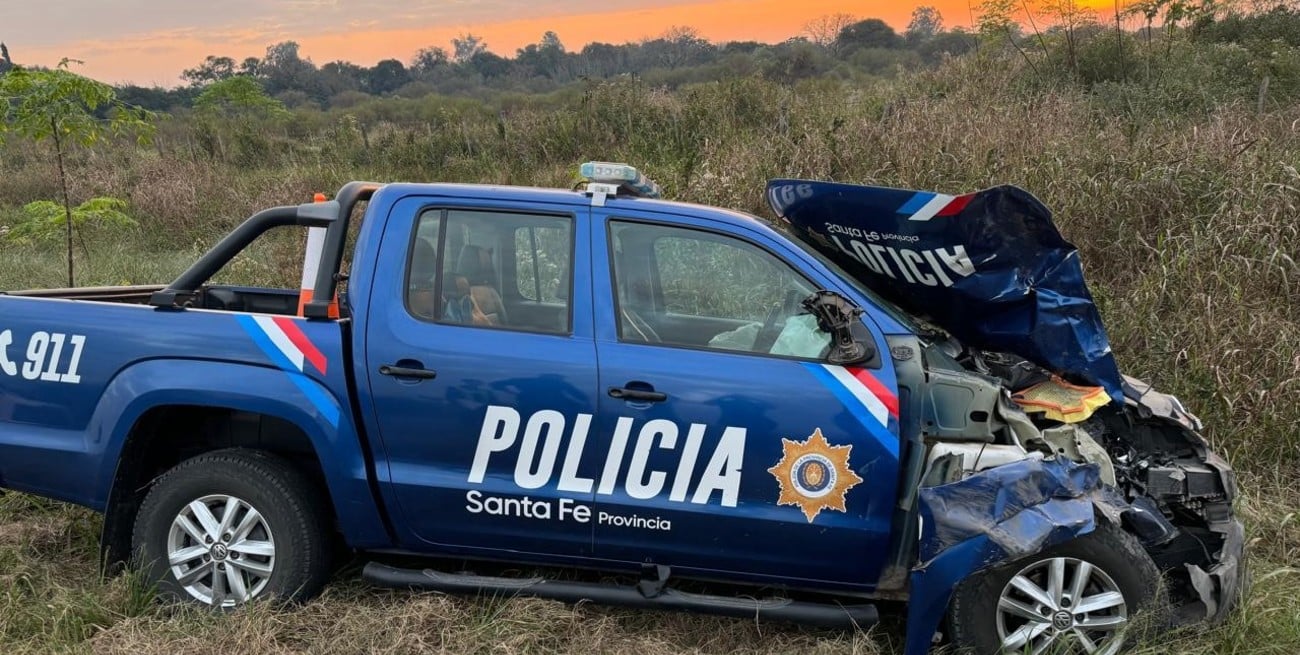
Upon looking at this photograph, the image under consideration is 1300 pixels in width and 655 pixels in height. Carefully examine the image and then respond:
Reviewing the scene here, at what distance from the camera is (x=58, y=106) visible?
6.30m

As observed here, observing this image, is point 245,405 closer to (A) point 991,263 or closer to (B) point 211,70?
(A) point 991,263

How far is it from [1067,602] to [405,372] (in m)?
2.43

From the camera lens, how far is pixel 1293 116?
7.44 metres

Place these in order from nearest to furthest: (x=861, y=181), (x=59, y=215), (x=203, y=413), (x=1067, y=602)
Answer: (x=1067, y=602) → (x=203, y=413) → (x=861, y=181) → (x=59, y=215)

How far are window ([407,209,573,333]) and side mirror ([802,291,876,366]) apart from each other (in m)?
0.90

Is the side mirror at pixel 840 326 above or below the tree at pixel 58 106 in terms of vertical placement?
below

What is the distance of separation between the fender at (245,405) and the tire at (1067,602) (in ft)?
7.12

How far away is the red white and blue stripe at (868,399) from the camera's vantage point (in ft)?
9.34

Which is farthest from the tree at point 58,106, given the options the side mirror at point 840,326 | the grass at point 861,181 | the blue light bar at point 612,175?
the side mirror at point 840,326

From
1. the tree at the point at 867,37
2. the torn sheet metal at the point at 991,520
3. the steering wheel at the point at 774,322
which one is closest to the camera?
the torn sheet metal at the point at 991,520

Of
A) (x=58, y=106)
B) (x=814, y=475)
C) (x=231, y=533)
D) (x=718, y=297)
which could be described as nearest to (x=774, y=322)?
(x=718, y=297)

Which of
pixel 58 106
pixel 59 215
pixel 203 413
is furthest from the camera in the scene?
pixel 59 215

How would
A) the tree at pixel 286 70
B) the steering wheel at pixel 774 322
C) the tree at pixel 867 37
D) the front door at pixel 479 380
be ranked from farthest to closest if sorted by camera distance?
1. the tree at pixel 286 70
2. the tree at pixel 867 37
3. the steering wheel at pixel 774 322
4. the front door at pixel 479 380

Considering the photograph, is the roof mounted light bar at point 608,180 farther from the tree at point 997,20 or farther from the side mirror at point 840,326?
the tree at point 997,20
